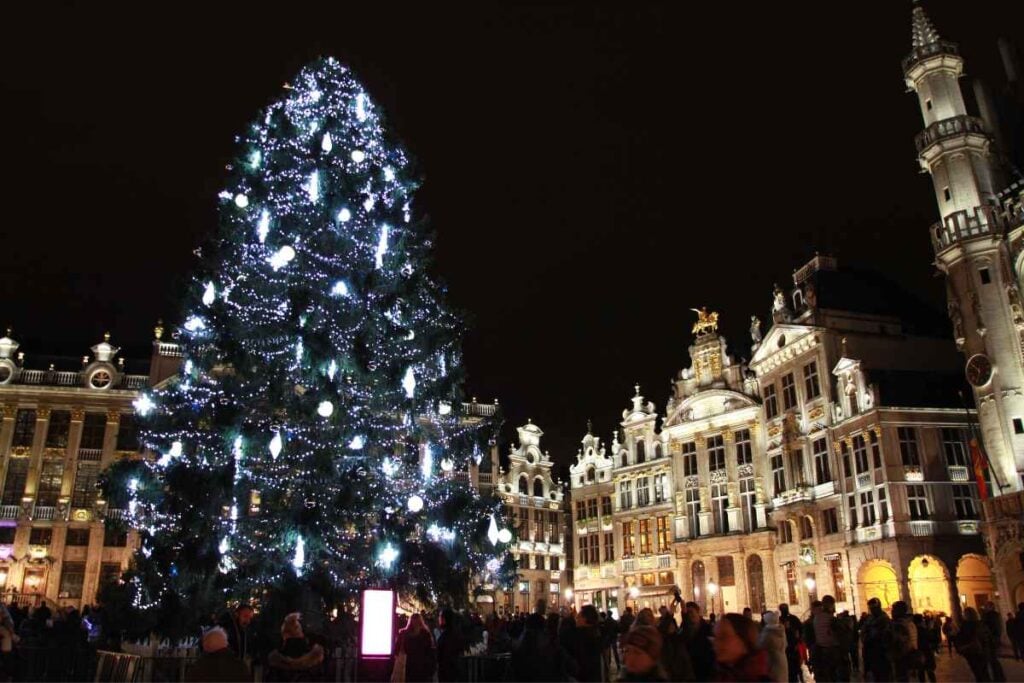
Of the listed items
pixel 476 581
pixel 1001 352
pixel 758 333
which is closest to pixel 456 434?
pixel 476 581

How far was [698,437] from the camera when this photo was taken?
46.5 metres

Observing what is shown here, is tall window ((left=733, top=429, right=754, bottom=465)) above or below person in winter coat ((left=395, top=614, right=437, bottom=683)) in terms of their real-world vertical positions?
above

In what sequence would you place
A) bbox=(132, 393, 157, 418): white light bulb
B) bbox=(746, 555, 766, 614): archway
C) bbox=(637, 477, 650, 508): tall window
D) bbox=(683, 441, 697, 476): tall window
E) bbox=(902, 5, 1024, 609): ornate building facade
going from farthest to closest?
bbox=(637, 477, 650, 508): tall window
bbox=(683, 441, 697, 476): tall window
bbox=(746, 555, 766, 614): archway
bbox=(902, 5, 1024, 609): ornate building facade
bbox=(132, 393, 157, 418): white light bulb

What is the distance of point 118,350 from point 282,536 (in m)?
36.7

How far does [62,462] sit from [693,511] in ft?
110

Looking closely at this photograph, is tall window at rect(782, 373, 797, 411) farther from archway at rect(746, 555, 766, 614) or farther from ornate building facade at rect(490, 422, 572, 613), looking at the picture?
ornate building facade at rect(490, 422, 572, 613)

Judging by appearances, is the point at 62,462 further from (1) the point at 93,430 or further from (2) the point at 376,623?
(2) the point at 376,623

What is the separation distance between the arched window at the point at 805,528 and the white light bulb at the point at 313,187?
103 feet

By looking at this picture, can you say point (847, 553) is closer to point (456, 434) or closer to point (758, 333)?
point (758, 333)

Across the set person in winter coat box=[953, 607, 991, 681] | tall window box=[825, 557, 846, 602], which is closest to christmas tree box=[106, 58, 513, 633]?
person in winter coat box=[953, 607, 991, 681]

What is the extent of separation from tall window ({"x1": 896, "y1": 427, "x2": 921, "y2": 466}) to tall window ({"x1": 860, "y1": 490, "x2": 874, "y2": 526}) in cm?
211

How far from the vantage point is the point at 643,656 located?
17.0ft

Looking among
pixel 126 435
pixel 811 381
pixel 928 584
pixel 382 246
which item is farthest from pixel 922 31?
pixel 126 435

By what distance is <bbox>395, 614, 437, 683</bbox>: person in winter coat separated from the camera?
11.0 metres
